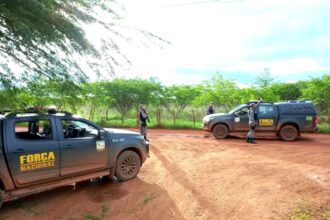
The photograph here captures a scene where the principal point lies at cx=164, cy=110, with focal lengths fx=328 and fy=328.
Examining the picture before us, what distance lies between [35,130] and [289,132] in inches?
471

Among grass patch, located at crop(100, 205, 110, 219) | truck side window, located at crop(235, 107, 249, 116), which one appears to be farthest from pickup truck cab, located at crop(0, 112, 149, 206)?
truck side window, located at crop(235, 107, 249, 116)

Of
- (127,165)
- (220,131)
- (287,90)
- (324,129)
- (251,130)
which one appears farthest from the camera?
(287,90)

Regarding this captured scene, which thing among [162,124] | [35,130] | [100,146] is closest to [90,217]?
[100,146]

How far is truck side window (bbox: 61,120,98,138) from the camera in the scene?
751 cm

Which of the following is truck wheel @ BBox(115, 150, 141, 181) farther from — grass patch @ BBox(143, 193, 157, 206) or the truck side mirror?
grass patch @ BBox(143, 193, 157, 206)

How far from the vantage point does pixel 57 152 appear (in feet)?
22.7

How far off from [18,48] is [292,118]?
1285 centimetres

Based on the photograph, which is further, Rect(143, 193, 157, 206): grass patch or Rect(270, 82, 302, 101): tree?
Rect(270, 82, 302, 101): tree

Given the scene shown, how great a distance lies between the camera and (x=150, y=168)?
31.7ft

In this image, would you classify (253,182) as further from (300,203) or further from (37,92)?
(37,92)

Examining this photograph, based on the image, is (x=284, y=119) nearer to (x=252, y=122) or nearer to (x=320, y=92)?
(x=252, y=122)

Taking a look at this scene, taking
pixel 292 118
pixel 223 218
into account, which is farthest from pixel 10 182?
pixel 292 118

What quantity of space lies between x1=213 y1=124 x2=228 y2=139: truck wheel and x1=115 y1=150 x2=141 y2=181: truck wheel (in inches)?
317

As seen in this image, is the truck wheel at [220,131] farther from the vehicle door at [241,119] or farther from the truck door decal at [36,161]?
the truck door decal at [36,161]
